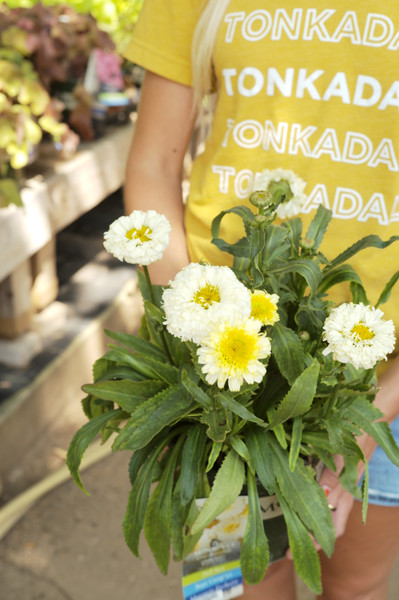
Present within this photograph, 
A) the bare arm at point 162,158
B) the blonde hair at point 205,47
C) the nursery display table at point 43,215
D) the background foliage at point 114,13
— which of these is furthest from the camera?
the background foliage at point 114,13

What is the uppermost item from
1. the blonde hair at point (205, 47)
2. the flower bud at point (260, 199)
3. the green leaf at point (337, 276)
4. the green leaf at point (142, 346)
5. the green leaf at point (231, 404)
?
the blonde hair at point (205, 47)

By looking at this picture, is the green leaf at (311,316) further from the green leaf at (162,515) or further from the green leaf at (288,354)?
the green leaf at (162,515)

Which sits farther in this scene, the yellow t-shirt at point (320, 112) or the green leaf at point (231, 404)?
the yellow t-shirt at point (320, 112)

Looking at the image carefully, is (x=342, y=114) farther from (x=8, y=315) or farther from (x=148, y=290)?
(x=8, y=315)

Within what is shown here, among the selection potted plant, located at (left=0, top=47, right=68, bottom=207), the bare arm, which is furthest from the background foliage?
the bare arm

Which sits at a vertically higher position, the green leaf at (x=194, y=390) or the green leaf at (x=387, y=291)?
the green leaf at (x=387, y=291)

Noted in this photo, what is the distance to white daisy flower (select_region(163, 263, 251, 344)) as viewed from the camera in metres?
0.69

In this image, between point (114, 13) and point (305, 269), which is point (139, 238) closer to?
point (305, 269)

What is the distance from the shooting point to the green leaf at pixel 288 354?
846 mm

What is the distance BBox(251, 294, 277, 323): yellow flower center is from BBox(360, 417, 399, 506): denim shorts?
0.44 metres

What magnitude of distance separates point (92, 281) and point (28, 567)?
1.26 m

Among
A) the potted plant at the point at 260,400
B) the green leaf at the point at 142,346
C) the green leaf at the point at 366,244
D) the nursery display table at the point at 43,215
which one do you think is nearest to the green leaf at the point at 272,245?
the potted plant at the point at 260,400

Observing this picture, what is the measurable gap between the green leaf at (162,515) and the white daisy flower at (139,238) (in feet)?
1.02

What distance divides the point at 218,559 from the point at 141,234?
500 millimetres
